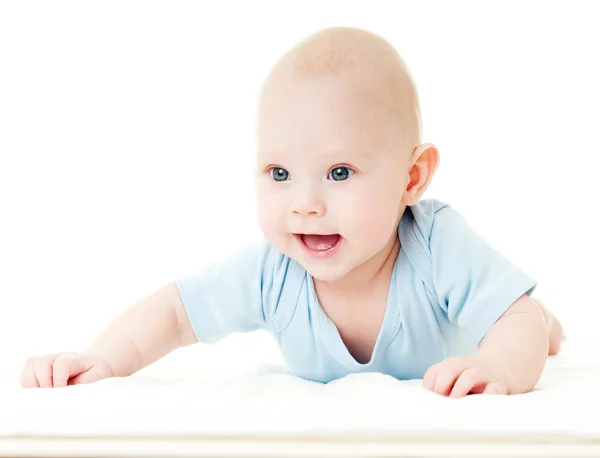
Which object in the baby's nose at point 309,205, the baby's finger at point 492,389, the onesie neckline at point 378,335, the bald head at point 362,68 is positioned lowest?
the onesie neckline at point 378,335

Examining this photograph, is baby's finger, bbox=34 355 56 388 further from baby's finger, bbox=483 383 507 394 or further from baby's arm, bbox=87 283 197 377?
baby's finger, bbox=483 383 507 394

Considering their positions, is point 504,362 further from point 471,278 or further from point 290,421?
point 290,421

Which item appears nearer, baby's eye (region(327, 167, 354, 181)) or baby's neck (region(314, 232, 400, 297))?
baby's eye (region(327, 167, 354, 181))

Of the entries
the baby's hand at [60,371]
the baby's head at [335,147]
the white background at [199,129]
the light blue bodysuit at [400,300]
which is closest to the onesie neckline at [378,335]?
the light blue bodysuit at [400,300]

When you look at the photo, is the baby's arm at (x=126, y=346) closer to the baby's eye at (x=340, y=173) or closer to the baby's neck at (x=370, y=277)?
the baby's neck at (x=370, y=277)

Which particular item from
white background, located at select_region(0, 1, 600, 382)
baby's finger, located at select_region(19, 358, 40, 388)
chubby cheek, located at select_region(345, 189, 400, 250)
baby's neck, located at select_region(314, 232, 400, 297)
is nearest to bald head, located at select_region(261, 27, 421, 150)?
chubby cheek, located at select_region(345, 189, 400, 250)

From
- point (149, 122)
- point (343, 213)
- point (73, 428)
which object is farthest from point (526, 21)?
point (73, 428)

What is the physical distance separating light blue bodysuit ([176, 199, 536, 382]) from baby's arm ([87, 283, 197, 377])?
2 centimetres

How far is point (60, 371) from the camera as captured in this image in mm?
1286

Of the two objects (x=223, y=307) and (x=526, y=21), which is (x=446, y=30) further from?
(x=223, y=307)

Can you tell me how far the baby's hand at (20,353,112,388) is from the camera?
1.29m

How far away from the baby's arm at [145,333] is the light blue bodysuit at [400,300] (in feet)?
0.08

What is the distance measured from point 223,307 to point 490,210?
1.30 metres

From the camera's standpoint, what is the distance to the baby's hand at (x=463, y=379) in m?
1.13
